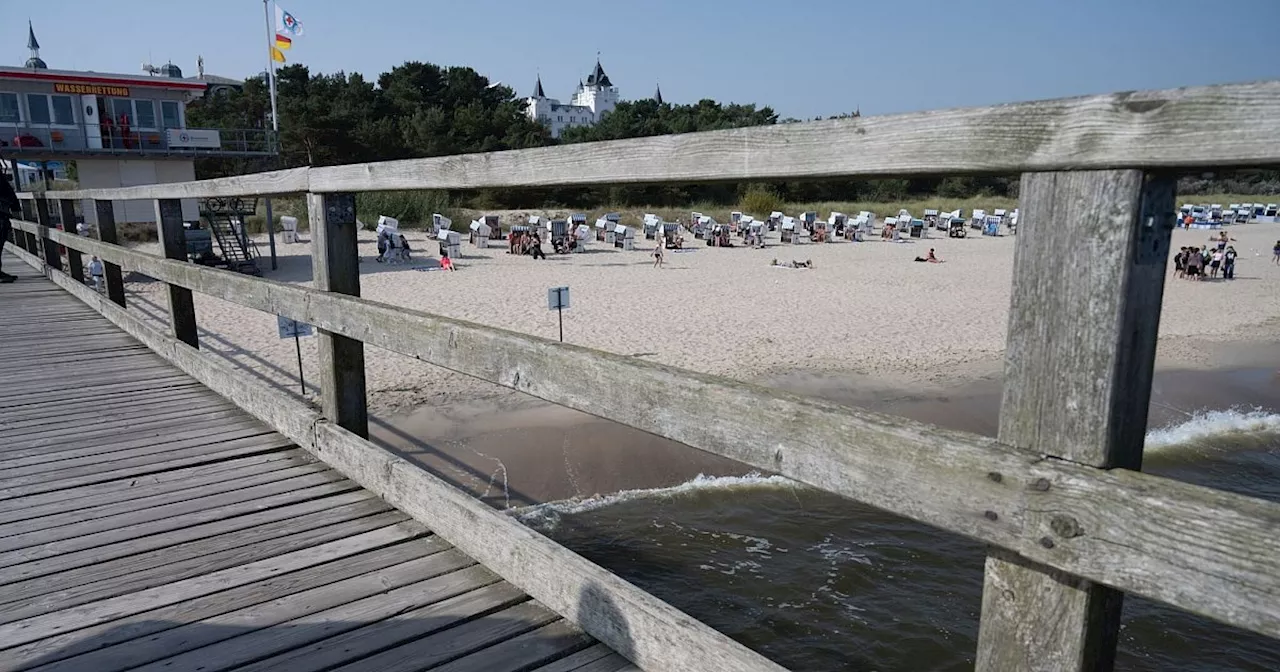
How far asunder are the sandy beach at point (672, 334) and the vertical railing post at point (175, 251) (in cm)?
352

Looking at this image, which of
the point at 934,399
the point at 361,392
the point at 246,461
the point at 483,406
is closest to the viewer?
the point at 361,392

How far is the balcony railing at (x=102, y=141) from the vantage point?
2080 cm

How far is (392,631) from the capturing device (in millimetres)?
2135

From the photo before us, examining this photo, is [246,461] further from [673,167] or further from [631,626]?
[673,167]

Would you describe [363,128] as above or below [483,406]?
above

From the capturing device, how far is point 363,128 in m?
46.8

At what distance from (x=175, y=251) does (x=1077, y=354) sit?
20.1 feet

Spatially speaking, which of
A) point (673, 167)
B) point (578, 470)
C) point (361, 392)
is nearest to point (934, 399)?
point (578, 470)

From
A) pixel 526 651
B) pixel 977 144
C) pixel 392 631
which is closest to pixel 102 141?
pixel 392 631

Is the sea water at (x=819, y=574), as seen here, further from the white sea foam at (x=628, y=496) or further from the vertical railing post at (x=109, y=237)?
the vertical railing post at (x=109, y=237)

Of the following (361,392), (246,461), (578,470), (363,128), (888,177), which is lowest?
(578,470)

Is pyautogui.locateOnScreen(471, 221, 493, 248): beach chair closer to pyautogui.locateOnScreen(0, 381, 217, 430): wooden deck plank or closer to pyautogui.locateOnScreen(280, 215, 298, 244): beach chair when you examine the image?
pyautogui.locateOnScreen(280, 215, 298, 244): beach chair

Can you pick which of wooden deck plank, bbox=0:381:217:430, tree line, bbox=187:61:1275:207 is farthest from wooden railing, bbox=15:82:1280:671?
tree line, bbox=187:61:1275:207

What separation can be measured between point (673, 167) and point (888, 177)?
491 mm
